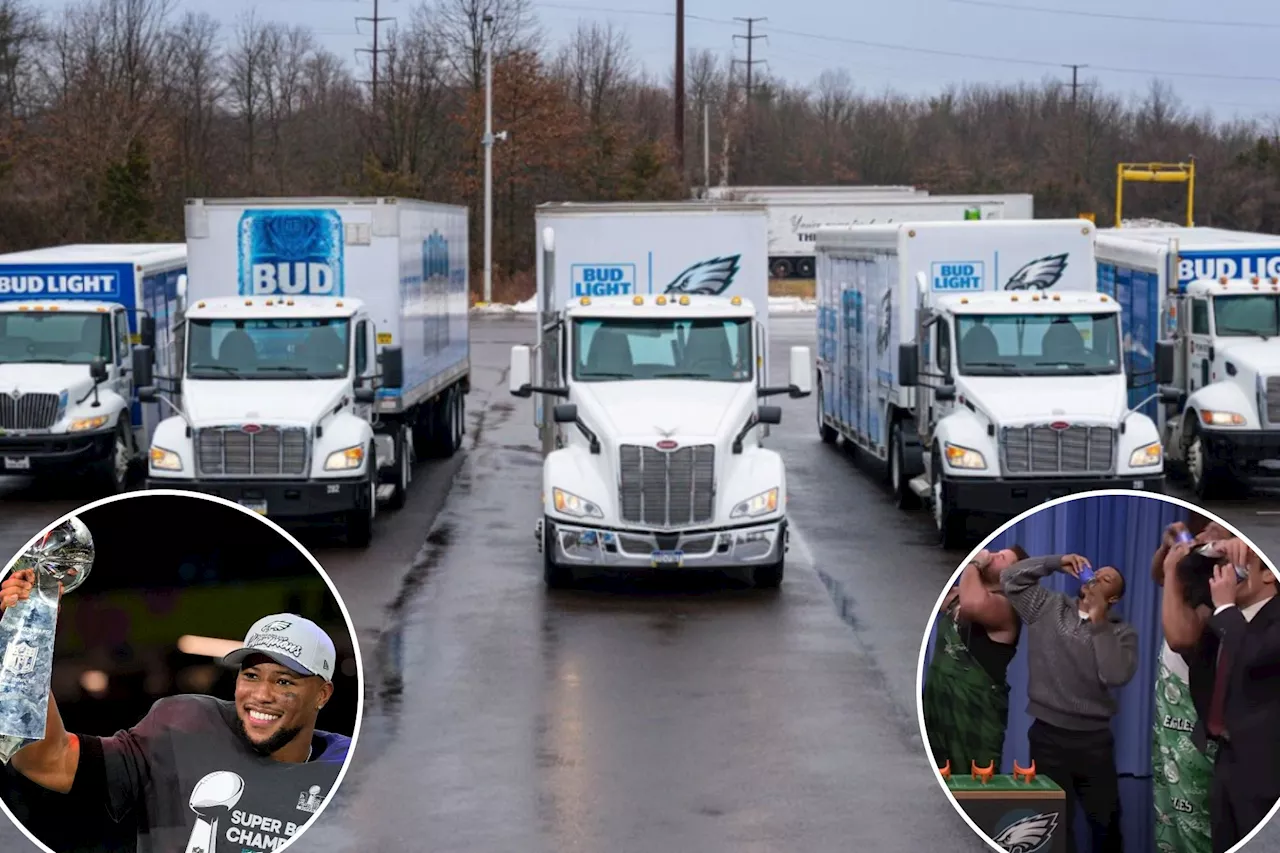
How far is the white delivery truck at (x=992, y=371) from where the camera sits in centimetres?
1786

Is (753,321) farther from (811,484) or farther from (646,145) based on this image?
(646,145)

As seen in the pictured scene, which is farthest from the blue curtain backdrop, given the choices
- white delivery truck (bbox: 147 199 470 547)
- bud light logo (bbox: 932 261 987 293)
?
bud light logo (bbox: 932 261 987 293)

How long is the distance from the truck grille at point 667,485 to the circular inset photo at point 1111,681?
10619 mm

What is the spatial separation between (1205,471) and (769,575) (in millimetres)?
7428

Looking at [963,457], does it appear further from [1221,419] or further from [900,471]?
[1221,419]

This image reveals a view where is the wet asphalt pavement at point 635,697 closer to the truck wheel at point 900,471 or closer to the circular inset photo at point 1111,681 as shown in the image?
the truck wheel at point 900,471

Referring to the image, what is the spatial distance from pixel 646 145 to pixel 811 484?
151 ft

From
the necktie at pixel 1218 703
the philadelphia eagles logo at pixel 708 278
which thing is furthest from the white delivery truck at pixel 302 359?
the necktie at pixel 1218 703

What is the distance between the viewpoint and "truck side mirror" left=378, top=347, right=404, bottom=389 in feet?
61.7

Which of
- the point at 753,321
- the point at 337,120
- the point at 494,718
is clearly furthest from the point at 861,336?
the point at 337,120

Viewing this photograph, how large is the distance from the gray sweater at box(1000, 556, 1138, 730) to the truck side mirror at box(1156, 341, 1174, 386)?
47.1ft

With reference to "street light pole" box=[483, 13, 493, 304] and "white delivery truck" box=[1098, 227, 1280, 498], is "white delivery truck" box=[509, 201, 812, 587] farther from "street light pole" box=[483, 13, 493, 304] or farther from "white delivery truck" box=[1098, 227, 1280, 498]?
"street light pole" box=[483, 13, 493, 304]

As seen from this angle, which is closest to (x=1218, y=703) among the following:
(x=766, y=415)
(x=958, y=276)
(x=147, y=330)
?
(x=766, y=415)

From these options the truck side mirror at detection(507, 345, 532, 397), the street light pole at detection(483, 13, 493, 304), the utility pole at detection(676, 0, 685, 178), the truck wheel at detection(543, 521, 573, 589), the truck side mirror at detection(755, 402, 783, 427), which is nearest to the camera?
the truck wheel at detection(543, 521, 573, 589)
